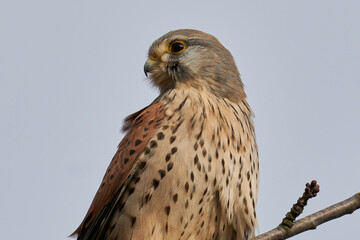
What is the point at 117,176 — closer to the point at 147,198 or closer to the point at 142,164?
the point at 142,164

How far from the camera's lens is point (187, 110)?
5570mm

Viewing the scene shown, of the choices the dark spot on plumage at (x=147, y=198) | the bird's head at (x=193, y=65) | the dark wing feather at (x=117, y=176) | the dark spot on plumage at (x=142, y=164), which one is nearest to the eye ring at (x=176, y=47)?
the bird's head at (x=193, y=65)

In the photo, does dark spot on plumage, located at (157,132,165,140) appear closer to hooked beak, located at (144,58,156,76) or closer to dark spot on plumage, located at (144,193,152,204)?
dark spot on plumage, located at (144,193,152,204)

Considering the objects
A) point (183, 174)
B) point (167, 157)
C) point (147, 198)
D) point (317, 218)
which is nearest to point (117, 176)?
point (147, 198)

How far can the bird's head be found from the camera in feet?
20.0

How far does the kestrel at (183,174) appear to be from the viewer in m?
5.23

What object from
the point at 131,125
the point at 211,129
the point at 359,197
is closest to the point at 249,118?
the point at 211,129

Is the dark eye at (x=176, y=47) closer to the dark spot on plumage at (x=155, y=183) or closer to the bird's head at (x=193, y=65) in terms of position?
the bird's head at (x=193, y=65)

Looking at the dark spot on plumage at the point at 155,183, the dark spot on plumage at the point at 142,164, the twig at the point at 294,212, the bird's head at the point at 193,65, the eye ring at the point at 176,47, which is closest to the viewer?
the twig at the point at 294,212

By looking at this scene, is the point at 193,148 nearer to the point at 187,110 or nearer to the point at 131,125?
the point at 187,110

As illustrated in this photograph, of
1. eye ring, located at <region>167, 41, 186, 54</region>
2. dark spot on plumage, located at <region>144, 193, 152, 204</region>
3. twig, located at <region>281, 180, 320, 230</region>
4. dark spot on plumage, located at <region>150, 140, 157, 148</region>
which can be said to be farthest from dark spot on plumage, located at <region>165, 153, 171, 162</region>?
eye ring, located at <region>167, 41, 186, 54</region>

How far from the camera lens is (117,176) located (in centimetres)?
547

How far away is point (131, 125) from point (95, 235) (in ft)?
3.99

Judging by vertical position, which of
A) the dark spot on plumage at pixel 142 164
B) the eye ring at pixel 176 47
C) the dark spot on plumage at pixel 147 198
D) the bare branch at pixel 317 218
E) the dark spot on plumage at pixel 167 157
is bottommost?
the bare branch at pixel 317 218
